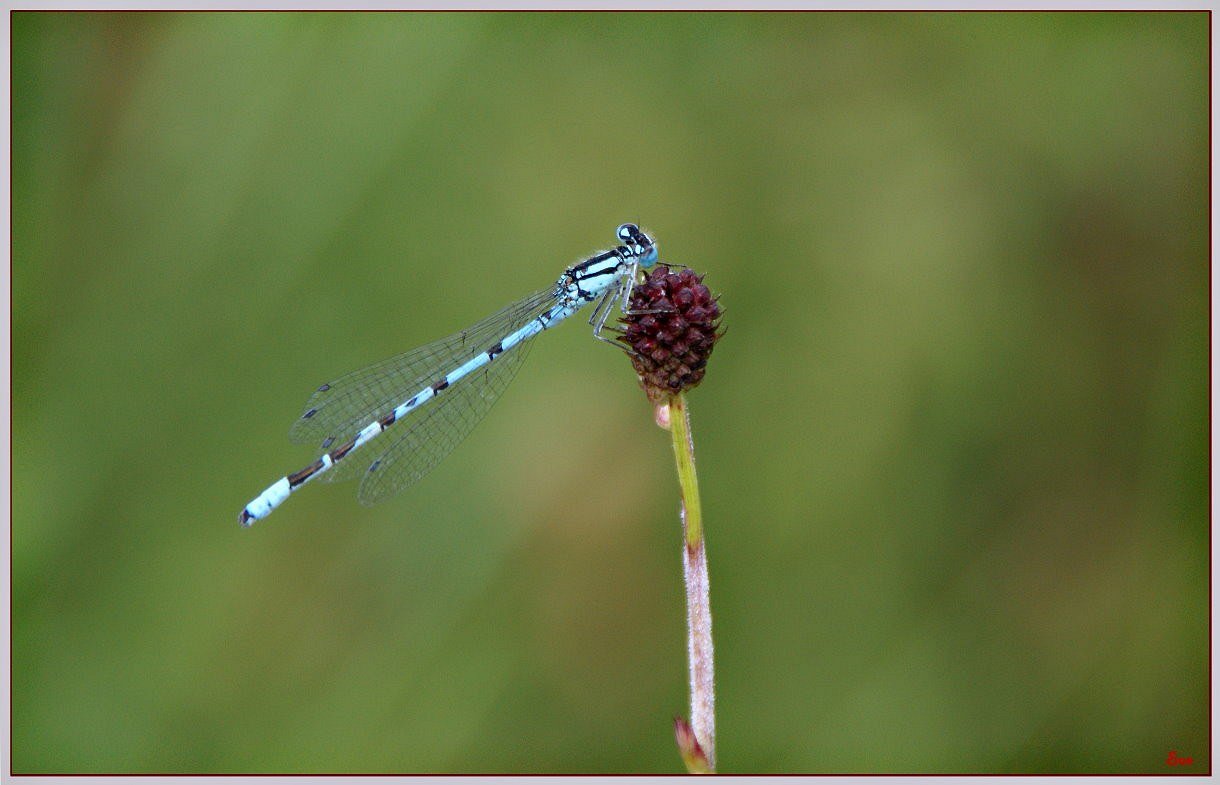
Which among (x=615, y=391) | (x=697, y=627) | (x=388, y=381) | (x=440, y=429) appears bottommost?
(x=697, y=627)

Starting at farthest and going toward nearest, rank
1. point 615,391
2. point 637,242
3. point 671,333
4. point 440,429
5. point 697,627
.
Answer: point 615,391 → point 440,429 → point 637,242 → point 671,333 → point 697,627

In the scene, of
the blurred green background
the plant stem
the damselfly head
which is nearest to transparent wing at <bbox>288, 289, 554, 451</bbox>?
the blurred green background

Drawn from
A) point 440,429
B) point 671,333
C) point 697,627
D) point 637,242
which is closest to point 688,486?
point 697,627

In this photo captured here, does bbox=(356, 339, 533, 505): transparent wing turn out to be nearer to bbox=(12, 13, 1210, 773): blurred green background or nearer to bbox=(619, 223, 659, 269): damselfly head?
bbox=(12, 13, 1210, 773): blurred green background

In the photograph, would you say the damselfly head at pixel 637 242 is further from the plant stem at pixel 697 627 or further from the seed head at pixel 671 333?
the plant stem at pixel 697 627

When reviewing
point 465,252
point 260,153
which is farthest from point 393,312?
point 260,153

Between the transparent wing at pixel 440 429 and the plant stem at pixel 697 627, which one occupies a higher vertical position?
the transparent wing at pixel 440 429

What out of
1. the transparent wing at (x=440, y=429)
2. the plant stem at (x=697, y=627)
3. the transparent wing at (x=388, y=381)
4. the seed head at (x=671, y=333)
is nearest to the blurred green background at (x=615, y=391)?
the transparent wing at (x=388, y=381)

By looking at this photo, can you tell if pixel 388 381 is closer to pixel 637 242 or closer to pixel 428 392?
pixel 428 392
